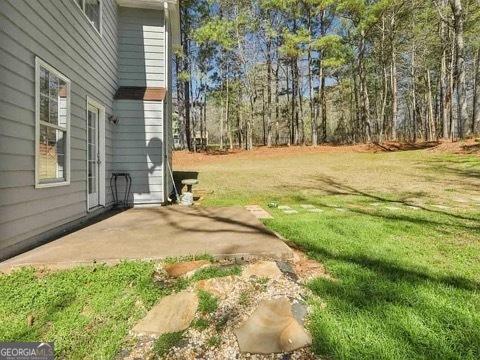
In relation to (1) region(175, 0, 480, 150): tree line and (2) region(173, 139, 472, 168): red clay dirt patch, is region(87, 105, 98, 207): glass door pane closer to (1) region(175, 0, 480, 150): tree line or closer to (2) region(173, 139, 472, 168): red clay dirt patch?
(1) region(175, 0, 480, 150): tree line

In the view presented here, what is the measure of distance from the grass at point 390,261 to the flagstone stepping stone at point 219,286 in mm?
740

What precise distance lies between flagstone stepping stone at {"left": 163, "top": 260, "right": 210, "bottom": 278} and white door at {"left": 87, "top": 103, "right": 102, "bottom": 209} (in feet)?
10.9

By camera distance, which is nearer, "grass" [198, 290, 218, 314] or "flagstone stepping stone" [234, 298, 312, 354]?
"flagstone stepping stone" [234, 298, 312, 354]

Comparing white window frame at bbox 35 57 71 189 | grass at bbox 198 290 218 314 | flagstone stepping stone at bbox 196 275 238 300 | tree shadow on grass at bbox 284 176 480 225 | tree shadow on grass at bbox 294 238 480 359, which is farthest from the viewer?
tree shadow on grass at bbox 284 176 480 225

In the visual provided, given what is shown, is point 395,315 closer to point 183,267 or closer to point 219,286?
point 219,286

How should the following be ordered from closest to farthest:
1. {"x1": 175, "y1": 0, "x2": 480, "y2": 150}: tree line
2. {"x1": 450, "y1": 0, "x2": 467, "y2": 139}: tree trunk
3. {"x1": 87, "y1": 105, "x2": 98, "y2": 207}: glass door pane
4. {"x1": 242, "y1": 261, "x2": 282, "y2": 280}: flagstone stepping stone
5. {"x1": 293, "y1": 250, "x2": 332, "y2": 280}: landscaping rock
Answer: {"x1": 242, "y1": 261, "x2": 282, "y2": 280}: flagstone stepping stone → {"x1": 293, "y1": 250, "x2": 332, "y2": 280}: landscaping rock → {"x1": 87, "y1": 105, "x2": 98, "y2": 207}: glass door pane → {"x1": 450, "y1": 0, "x2": 467, "y2": 139}: tree trunk → {"x1": 175, "y1": 0, "x2": 480, "y2": 150}: tree line

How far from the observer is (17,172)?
3.65m

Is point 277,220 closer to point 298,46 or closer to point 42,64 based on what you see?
point 42,64

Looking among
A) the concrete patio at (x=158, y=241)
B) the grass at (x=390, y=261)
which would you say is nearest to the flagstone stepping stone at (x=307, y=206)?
the grass at (x=390, y=261)

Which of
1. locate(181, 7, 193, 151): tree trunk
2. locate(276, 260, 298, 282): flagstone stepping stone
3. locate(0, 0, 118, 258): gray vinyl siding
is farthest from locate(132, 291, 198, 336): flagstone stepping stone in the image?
locate(181, 7, 193, 151): tree trunk

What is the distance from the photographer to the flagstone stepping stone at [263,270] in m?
3.16

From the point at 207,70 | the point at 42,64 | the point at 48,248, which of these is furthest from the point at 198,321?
the point at 207,70

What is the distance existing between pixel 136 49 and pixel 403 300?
7415 mm

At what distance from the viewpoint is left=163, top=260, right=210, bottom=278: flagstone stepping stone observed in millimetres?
3260
